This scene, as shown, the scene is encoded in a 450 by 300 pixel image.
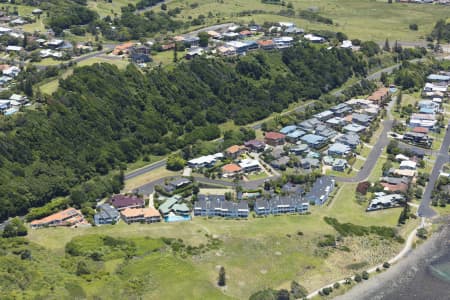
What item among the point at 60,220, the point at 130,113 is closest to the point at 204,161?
the point at 130,113

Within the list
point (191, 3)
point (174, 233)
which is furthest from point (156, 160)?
point (191, 3)

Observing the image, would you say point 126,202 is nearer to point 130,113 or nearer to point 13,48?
point 130,113

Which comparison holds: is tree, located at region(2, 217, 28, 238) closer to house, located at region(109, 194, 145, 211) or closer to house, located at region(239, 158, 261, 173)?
house, located at region(109, 194, 145, 211)

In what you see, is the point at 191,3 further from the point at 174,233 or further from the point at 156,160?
the point at 174,233

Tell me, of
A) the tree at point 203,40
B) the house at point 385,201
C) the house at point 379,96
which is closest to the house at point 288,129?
the house at point 379,96

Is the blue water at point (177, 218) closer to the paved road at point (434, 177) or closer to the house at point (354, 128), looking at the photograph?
the paved road at point (434, 177)

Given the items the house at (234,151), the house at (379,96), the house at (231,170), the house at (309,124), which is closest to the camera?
the house at (231,170)
